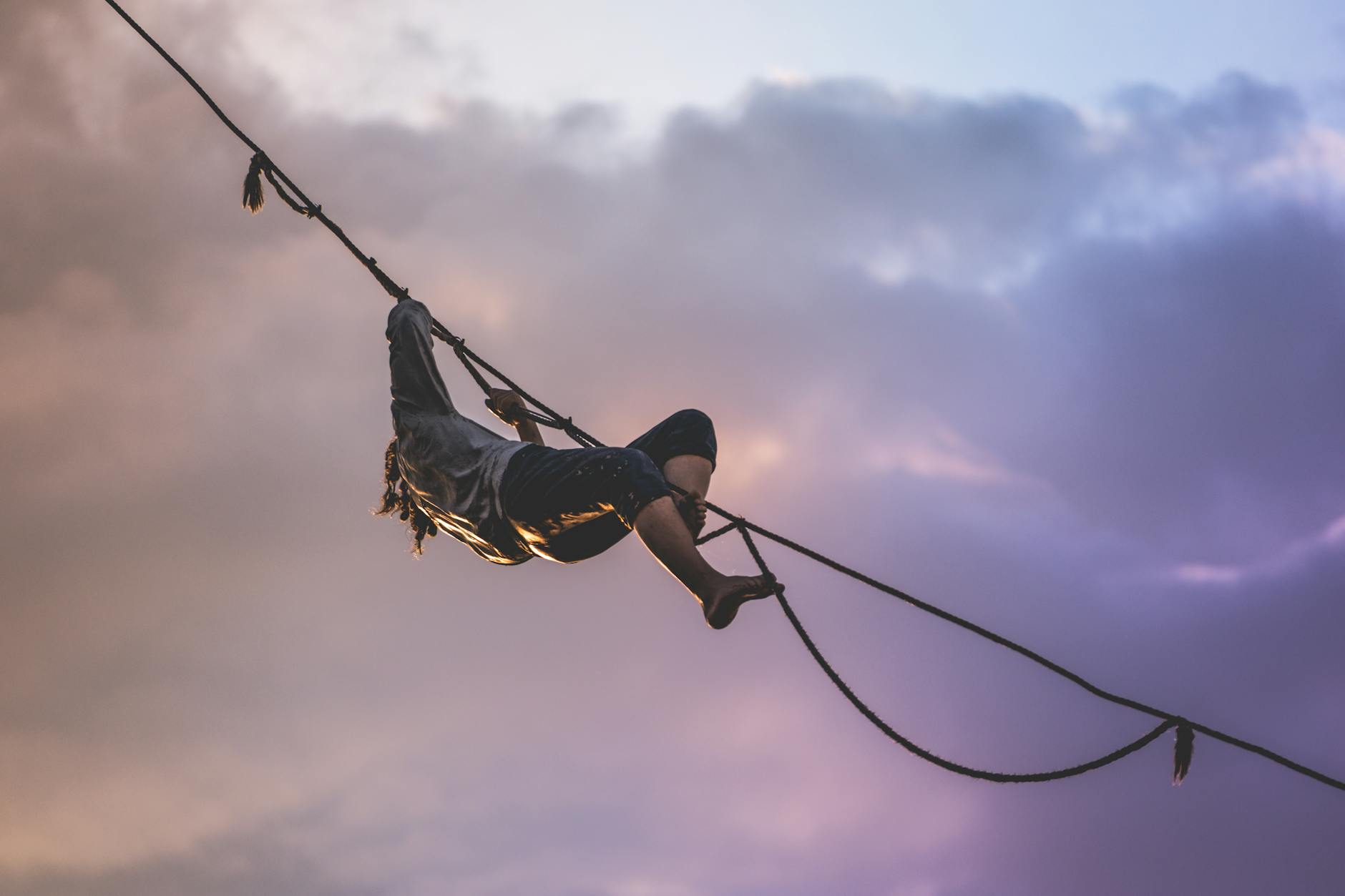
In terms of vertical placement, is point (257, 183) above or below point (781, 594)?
above

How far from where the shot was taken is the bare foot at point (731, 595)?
5.65m

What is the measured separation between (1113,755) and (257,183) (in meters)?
5.79

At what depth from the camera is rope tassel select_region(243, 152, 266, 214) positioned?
8.64 metres

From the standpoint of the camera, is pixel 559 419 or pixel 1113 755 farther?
pixel 559 419

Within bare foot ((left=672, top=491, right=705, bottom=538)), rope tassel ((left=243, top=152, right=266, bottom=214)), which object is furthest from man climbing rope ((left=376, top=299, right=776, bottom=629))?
rope tassel ((left=243, top=152, right=266, bottom=214))

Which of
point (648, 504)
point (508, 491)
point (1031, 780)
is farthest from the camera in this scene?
point (508, 491)

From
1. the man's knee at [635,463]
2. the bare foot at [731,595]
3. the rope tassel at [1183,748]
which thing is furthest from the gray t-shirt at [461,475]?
the rope tassel at [1183,748]

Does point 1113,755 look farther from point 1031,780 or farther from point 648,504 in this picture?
point 648,504

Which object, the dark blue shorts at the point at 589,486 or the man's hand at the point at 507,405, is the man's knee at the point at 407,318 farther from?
the dark blue shorts at the point at 589,486

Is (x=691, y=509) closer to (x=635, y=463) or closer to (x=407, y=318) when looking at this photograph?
(x=635, y=463)

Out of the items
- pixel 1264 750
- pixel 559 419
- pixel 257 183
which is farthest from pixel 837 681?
pixel 257 183

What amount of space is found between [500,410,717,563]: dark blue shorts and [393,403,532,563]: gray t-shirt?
4.0 inches

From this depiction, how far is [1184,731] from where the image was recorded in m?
6.21

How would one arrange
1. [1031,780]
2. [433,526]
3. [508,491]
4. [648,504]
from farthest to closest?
[433,526]
[508,491]
[648,504]
[1031,780]
